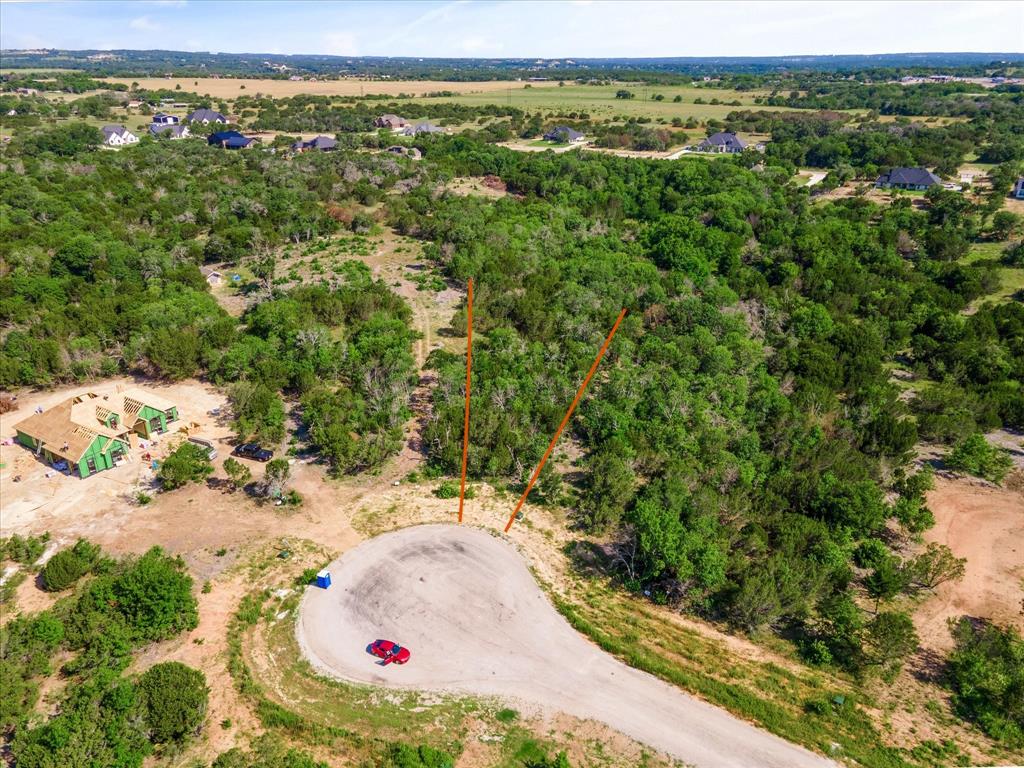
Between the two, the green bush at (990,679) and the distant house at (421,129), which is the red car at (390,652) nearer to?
the green bush at (990,679)

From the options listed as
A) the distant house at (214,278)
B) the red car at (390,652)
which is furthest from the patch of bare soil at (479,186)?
the red car at (390,652)

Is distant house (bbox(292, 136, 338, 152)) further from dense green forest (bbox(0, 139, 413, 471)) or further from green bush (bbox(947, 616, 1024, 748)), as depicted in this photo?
green bush (bbox(947, 616, 1024, 748))

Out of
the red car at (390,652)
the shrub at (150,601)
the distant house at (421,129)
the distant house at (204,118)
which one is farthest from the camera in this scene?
the distant house at (204,118)

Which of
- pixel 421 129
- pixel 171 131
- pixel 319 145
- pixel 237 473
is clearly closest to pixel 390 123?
pixel 421 129

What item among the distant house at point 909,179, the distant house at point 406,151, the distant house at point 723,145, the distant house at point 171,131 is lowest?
the distant house at point 909,179

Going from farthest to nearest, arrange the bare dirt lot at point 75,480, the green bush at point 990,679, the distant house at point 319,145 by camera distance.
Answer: the distant house at point 319,145, the bare dirt lot at point 75,480, the green bush at point 990,679

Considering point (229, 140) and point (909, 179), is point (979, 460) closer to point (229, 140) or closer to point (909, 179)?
point (909, 179)

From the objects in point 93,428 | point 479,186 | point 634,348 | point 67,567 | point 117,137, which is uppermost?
point 117,137
